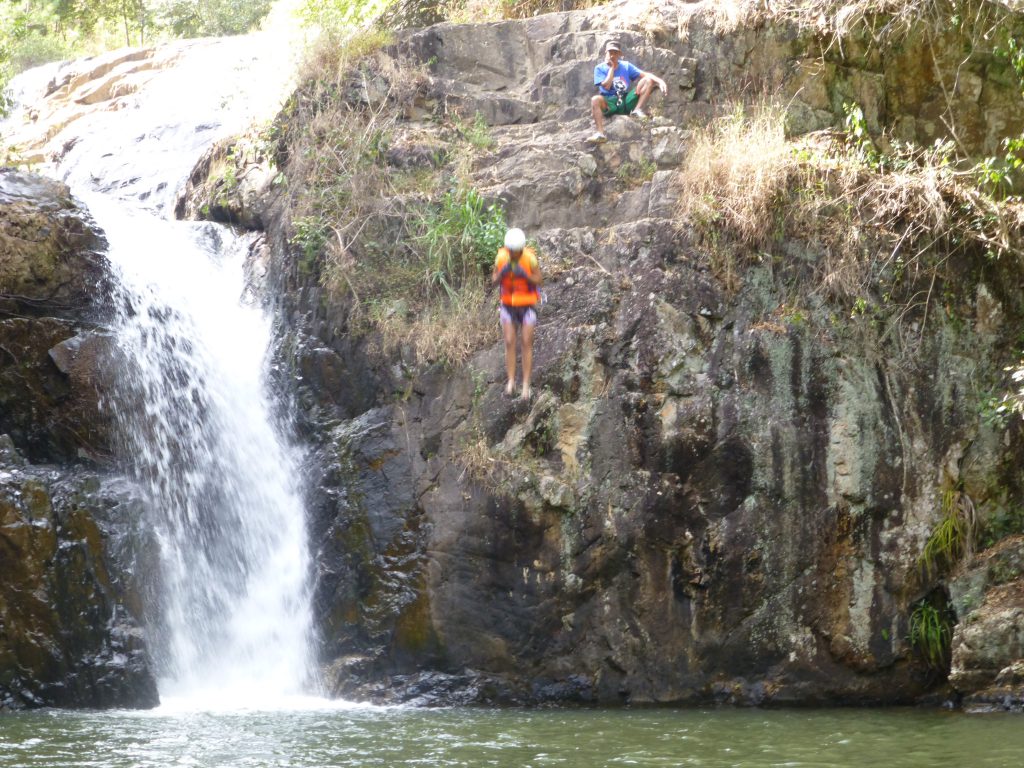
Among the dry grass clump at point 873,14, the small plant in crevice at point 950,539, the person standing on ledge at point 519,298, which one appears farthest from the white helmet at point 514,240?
the dry grass clump at point 873,14

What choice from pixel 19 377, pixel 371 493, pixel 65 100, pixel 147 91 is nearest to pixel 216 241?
pixel 19 377

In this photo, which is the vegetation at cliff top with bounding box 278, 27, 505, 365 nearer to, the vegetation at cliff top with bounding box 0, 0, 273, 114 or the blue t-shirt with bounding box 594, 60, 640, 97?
the blue t-shirt with bounding box 594, 60, 640, 97

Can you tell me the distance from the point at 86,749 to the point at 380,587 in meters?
3.74

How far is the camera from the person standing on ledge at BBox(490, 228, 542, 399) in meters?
10.6

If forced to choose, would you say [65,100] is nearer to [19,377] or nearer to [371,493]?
[19,377]

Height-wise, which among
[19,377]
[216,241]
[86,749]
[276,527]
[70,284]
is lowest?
[86,749]

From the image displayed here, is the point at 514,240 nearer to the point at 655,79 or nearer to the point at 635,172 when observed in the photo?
the point at 635,172

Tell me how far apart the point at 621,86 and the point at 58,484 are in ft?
→ 24.9

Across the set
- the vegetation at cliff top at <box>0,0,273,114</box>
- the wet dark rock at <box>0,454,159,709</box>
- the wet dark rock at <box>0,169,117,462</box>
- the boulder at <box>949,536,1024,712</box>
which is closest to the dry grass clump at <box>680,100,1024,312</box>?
the boulder at <box>949,536,1024,712</box>

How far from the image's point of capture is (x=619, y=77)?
12820mm

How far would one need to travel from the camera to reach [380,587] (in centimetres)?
1069

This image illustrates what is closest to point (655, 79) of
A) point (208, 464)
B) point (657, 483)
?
point (657, 483)

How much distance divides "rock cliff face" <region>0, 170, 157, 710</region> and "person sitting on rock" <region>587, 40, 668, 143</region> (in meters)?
5.97

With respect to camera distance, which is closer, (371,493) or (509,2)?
(371,493)
